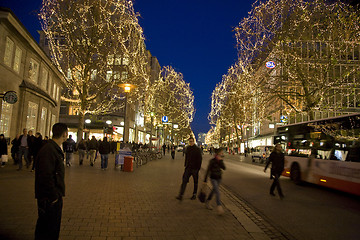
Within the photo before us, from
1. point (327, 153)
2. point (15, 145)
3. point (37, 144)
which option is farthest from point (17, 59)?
point (327, 153)

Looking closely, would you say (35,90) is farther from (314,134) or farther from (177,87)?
(177,87)

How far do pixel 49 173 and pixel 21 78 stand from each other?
62.6 ft

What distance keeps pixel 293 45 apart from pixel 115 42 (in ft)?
44.6

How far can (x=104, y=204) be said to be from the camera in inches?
288

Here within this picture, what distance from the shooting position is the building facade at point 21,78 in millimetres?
17188

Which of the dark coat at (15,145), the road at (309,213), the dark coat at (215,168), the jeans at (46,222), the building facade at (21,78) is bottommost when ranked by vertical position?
the road at (309,213)

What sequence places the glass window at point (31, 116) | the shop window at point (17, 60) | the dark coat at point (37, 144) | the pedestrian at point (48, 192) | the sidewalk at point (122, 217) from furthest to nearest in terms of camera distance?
the glass window at point (31, 116)
the shop window at point (17, 60)
the dark coat at point (37, 144)
the sidewalk at point (122, 217)
the pedestrian at point (48, 192)

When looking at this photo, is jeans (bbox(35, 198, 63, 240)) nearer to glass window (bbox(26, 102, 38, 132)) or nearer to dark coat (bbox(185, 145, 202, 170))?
dark coat (bbox(185, 145, 202, 170))

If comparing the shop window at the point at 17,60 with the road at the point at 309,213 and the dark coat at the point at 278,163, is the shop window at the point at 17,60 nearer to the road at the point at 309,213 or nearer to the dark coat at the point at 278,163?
the road at the point at 309,213

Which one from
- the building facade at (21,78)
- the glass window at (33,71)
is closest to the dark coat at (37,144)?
the building facade at (21,78)

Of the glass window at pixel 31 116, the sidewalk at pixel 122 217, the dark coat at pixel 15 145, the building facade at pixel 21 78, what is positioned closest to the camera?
the sidewalk at pixel 122 217

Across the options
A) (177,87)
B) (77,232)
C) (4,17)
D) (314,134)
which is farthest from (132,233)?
(177,87)

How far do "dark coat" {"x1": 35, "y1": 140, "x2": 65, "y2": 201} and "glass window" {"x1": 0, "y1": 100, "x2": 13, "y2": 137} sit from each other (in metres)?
16.4

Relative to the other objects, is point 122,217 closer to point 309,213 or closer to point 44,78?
point 309,213
